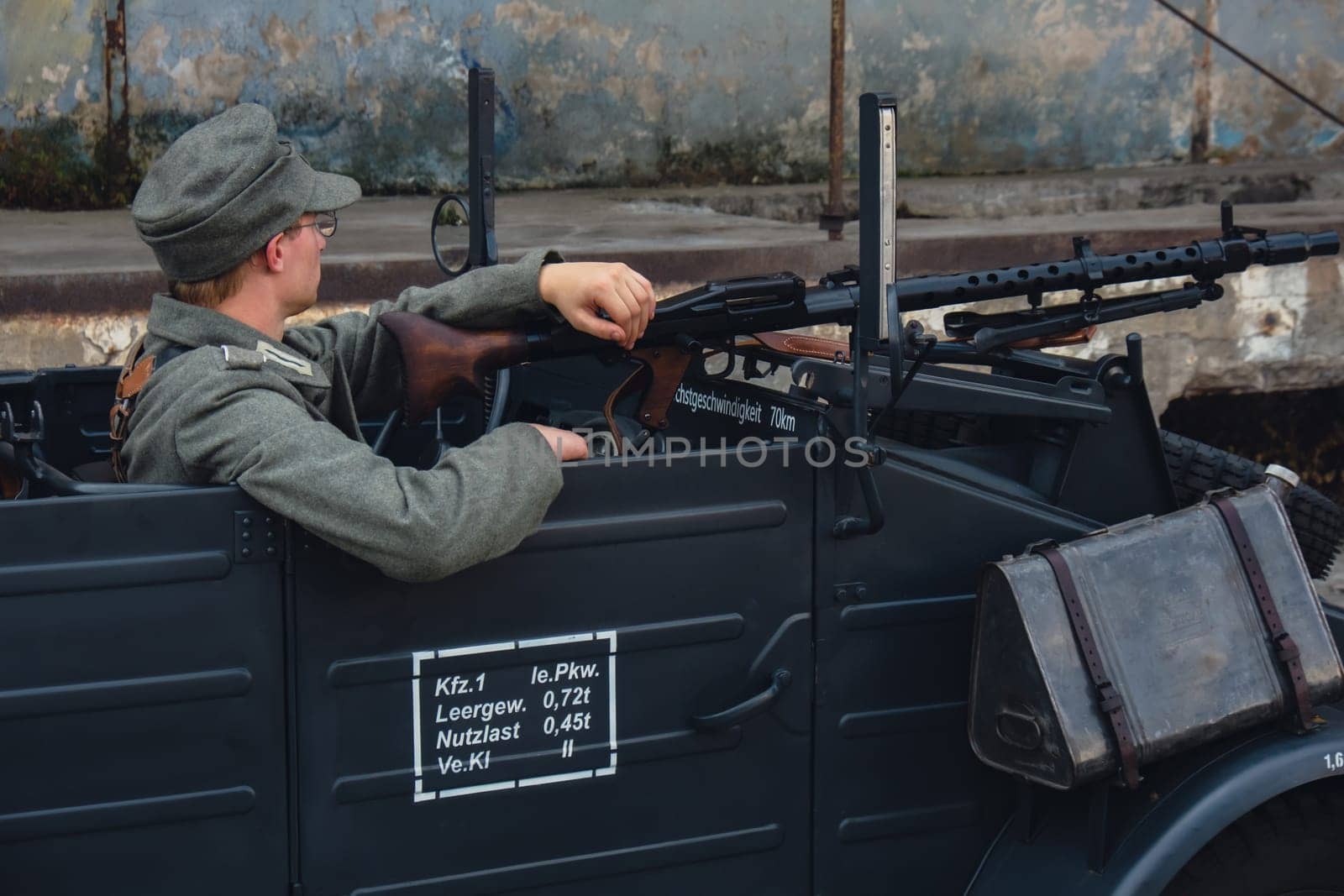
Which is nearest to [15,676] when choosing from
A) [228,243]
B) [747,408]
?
[228,243]

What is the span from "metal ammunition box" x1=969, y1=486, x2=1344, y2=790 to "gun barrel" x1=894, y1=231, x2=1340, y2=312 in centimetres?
54

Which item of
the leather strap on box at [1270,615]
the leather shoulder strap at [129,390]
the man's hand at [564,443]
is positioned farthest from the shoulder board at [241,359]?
the leather strap on box at [1270,615]

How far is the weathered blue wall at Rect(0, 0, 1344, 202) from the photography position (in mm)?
7016

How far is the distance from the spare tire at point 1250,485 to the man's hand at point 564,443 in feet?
4.47

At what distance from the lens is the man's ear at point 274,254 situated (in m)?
2.26

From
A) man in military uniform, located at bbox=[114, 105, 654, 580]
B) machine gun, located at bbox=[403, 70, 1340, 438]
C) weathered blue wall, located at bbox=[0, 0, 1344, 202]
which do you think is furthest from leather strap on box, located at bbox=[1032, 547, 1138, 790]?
weathered blue wall, located at bbox=[0, 0, 1344, 202]

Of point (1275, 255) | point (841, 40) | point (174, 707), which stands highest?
point (841, 40)

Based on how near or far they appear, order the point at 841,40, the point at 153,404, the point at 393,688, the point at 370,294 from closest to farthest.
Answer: the point at 393,688 → the point at 153,404 → the point at 370,294 → the point at 841,40

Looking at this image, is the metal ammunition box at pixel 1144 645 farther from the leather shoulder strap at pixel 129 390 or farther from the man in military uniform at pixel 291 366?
the leather shoulder strap at pixel 129 390

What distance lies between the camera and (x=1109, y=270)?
264 cm

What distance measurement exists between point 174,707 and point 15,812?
23 centimetres

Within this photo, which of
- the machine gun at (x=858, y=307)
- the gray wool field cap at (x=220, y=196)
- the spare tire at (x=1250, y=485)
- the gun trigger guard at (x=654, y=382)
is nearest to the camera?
the machine gun at (x=858, y=307)

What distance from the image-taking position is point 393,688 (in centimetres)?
202

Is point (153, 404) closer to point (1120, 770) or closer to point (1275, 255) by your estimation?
point (1120, 770)
